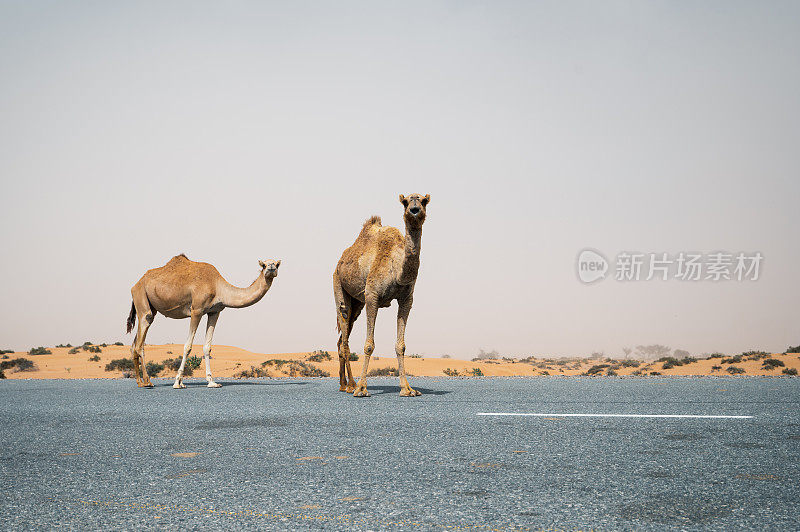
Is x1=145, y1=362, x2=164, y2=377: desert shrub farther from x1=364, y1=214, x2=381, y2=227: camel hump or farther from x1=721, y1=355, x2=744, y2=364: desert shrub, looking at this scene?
x1=721, y1=355, x2=744, y2=364: desert shrub

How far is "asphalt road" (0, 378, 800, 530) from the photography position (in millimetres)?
3445

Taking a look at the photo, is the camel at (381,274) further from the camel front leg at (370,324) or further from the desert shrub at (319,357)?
the desert shrub at (319,357)

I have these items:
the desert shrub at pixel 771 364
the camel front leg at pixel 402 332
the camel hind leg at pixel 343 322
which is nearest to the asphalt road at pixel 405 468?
the camel front leg at pixel 402 332

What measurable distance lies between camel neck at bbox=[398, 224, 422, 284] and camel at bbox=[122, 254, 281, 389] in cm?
507

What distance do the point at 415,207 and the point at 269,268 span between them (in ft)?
19.3

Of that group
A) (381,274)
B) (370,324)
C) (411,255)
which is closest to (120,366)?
(370,324)

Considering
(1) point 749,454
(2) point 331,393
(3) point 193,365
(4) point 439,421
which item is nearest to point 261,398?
(2) point 331,393

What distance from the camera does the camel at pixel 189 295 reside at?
47.5 feet

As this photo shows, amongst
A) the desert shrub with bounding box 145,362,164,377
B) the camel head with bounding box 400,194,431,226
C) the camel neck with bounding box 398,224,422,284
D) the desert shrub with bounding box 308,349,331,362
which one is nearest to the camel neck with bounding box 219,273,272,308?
the camel neck with bounding box 398,224,422,284

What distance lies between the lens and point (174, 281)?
14.9 metres

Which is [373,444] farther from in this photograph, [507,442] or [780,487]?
[780,487]

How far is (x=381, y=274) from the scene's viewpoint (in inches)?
411

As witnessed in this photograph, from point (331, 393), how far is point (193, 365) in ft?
50.8

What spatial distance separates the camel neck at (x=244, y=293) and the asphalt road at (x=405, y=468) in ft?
19.6
